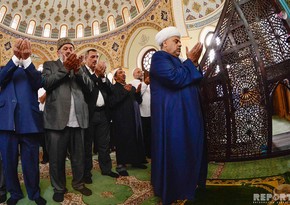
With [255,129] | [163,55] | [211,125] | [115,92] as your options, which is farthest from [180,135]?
[115,92]

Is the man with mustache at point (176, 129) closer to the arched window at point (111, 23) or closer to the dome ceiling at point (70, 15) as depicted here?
the dome ceiling at point (70, 15)

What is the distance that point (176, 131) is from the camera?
100 inches

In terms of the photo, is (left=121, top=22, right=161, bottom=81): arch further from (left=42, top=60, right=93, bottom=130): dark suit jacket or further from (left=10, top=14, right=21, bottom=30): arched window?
(left=42, top=60, right=93, bottom=130): dark suit jacket

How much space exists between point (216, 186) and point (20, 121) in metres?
2.24

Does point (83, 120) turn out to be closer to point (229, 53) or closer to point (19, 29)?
point (229, 53)

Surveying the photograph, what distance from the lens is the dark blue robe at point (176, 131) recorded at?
8.21 ft

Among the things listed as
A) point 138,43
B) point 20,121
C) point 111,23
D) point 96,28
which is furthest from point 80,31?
point 20,121

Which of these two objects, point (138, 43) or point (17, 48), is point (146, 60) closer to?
point (138, 43)

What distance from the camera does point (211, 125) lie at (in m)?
3.45

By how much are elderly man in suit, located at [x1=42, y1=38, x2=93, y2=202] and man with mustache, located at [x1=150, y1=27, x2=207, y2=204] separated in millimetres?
862

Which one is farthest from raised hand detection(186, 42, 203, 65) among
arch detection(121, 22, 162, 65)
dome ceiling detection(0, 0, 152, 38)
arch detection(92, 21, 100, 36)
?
arch detection(92, 21, 100, 36)

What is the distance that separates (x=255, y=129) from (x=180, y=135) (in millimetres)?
1300

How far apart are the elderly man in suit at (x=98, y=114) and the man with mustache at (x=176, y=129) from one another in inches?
42.6

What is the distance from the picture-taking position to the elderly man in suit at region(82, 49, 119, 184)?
3.44m
